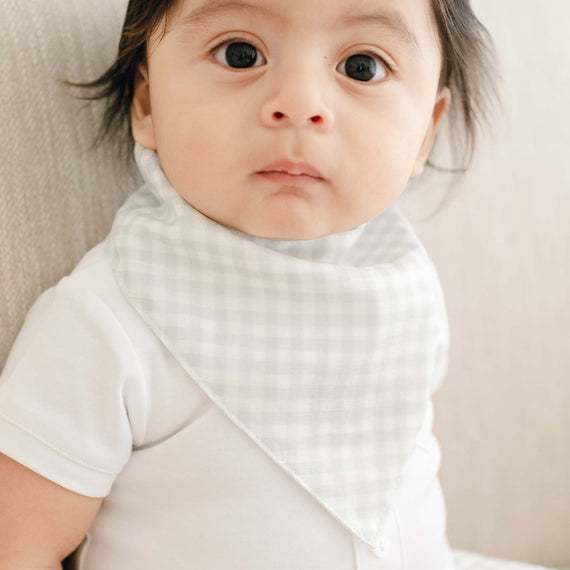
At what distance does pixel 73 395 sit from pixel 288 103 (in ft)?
1.05

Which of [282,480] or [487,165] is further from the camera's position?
[487,165]

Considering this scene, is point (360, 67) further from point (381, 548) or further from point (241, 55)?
point (381, 548)

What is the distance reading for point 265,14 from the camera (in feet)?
2.19

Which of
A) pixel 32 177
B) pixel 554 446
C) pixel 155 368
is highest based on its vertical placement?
pixel 32 177

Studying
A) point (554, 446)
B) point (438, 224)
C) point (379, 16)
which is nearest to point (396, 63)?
point (379, 16)

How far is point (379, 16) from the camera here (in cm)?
69

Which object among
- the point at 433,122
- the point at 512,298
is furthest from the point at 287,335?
the point at 512,298

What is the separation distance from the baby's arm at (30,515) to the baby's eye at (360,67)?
1.53ft

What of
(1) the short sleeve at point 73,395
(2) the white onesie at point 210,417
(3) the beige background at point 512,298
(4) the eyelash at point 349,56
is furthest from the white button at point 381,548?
(4) the eyelash at point 349,56

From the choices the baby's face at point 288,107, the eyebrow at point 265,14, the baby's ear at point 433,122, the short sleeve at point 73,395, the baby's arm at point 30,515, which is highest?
the eyebrow at point 265,14

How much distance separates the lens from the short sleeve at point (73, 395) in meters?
0.64

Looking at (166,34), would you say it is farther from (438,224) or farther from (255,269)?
(438,224)

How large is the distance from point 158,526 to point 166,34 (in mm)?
474

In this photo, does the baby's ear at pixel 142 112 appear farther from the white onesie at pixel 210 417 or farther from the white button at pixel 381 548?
the white button at pixel 381 548
